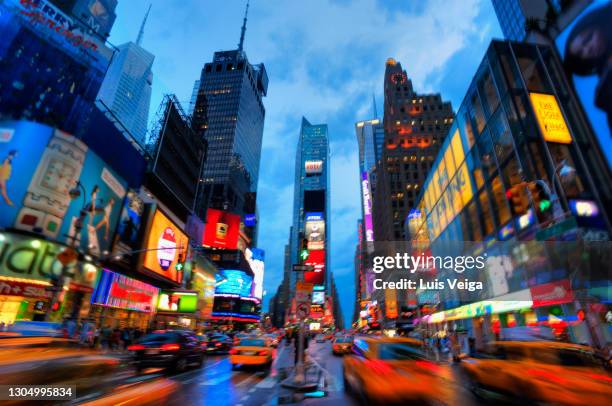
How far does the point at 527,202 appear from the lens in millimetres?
26953

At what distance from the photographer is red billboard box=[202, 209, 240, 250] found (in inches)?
3388

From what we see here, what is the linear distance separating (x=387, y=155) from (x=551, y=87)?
2558 inches

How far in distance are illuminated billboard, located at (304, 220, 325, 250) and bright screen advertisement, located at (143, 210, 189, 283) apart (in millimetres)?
44250

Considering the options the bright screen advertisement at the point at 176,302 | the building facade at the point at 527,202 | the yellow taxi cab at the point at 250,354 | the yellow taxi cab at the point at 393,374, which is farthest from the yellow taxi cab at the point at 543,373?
the bright screen advertisement at the point at 176,302

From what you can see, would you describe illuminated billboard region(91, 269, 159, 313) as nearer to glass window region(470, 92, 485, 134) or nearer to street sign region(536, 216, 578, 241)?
street sign region(536, 216, 578, 241)

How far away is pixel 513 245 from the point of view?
2831 cm

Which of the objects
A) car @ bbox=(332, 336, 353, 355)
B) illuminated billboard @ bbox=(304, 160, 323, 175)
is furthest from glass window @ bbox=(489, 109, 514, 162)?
illuminated billboard @ bbox=(304, 160, 323, 175)

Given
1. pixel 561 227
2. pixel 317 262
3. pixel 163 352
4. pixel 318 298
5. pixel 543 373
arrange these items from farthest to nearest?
pixel 318 298
pixel 317 262
pixel 561 227
pixel 163 352
pixel 543 373

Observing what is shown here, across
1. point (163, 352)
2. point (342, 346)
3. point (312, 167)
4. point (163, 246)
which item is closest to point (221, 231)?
point (163, 246)

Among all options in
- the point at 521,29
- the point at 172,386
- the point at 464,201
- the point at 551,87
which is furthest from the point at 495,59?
the point at 172,386

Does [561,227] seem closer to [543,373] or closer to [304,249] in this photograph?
[304,249]

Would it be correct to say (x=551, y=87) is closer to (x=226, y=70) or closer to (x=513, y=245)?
(x=513, y=245)

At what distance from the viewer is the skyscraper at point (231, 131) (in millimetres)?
122562

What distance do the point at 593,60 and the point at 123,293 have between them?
2017 inches
